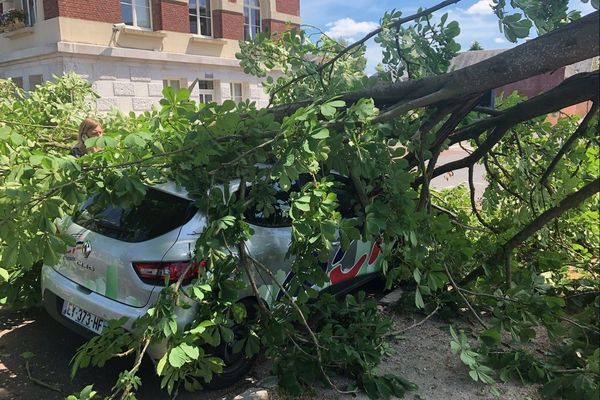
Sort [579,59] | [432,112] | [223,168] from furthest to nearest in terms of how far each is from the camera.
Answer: [432,112]
[223,168]
[579,59]

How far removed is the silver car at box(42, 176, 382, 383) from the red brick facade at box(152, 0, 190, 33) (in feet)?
46.2

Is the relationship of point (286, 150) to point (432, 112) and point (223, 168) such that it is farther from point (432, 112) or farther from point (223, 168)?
point (432, 112)

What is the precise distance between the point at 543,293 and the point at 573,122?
6.09ft

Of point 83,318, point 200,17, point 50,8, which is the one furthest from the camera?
point 200,17

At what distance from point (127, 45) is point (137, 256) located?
550 inches

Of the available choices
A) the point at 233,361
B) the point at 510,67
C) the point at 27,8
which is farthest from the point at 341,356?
the point at 27,8

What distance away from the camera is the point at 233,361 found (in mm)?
3609

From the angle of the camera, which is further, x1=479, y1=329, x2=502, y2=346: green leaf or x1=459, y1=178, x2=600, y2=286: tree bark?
x1=479, y1=329, x2=502, y2=346: green leaf

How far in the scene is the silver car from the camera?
325cm

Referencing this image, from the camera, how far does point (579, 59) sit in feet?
7.92

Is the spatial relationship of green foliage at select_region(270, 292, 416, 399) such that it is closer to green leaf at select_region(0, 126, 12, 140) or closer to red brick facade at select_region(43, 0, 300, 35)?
green leaf at select_region(0, 126, 12, 140)

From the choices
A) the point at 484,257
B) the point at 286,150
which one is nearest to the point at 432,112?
the point at 286,150

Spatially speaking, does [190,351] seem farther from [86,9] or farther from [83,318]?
[86,9]

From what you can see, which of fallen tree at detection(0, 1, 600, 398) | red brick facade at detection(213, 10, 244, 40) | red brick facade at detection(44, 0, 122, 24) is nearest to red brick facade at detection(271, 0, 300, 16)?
red brick facade at detection(213, 10, 244, 40)
